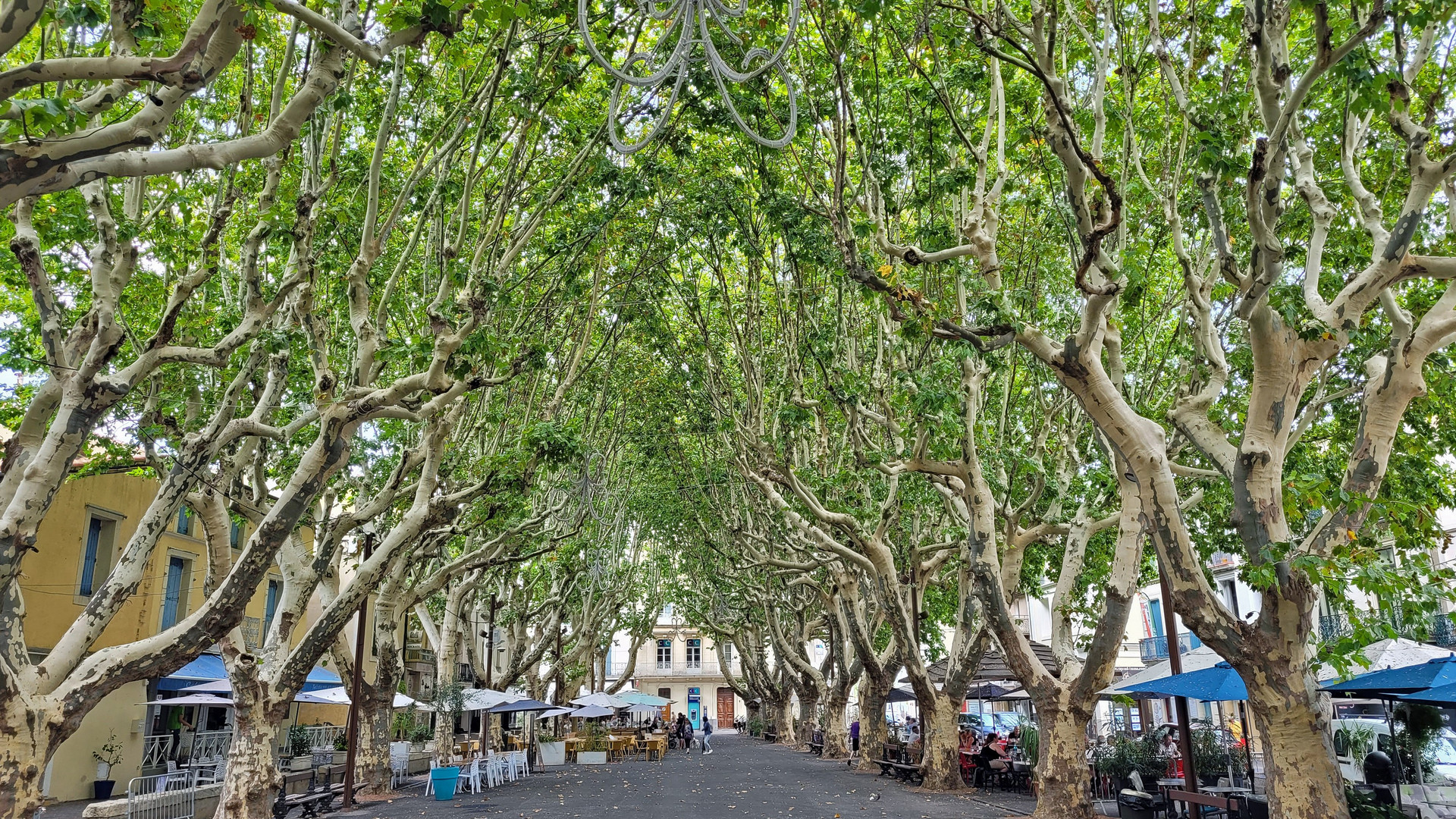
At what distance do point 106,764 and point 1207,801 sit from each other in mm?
20757

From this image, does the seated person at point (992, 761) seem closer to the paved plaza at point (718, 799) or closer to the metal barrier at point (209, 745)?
the paved plaza at point (718, 799)

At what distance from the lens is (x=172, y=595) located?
22.2 metres

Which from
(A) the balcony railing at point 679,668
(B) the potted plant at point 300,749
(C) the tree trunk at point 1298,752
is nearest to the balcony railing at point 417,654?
(B) the potted plant at point 300,749

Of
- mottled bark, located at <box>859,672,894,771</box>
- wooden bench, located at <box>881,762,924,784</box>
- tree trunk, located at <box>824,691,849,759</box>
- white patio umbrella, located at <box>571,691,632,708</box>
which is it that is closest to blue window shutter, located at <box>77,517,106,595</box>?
white patio umbrella, located at <box>571,691,632,708</box>

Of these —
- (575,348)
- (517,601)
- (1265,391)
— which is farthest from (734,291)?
(517,601)

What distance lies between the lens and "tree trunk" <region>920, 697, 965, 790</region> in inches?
639

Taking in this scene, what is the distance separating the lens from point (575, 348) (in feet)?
46.1

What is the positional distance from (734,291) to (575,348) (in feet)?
15.7

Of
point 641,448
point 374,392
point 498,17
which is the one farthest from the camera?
point 641,448

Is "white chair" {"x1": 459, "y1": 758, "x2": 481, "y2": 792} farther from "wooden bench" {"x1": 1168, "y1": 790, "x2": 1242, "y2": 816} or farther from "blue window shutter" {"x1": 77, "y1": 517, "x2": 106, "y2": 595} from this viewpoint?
"wooden bench" {"x1": 1168, "y1": 790, "x2": 1242, "y2": 816}

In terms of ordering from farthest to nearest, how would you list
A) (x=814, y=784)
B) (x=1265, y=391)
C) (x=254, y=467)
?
1. (x=814, y=784)
2. (x=254, y=467)
3. (x=1265, y=391)

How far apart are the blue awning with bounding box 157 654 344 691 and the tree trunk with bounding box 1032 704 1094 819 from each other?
14571 mm

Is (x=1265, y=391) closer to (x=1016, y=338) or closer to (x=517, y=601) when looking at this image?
(x=1016, y=338)

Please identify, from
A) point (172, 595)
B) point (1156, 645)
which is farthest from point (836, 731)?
point (172, 595)
